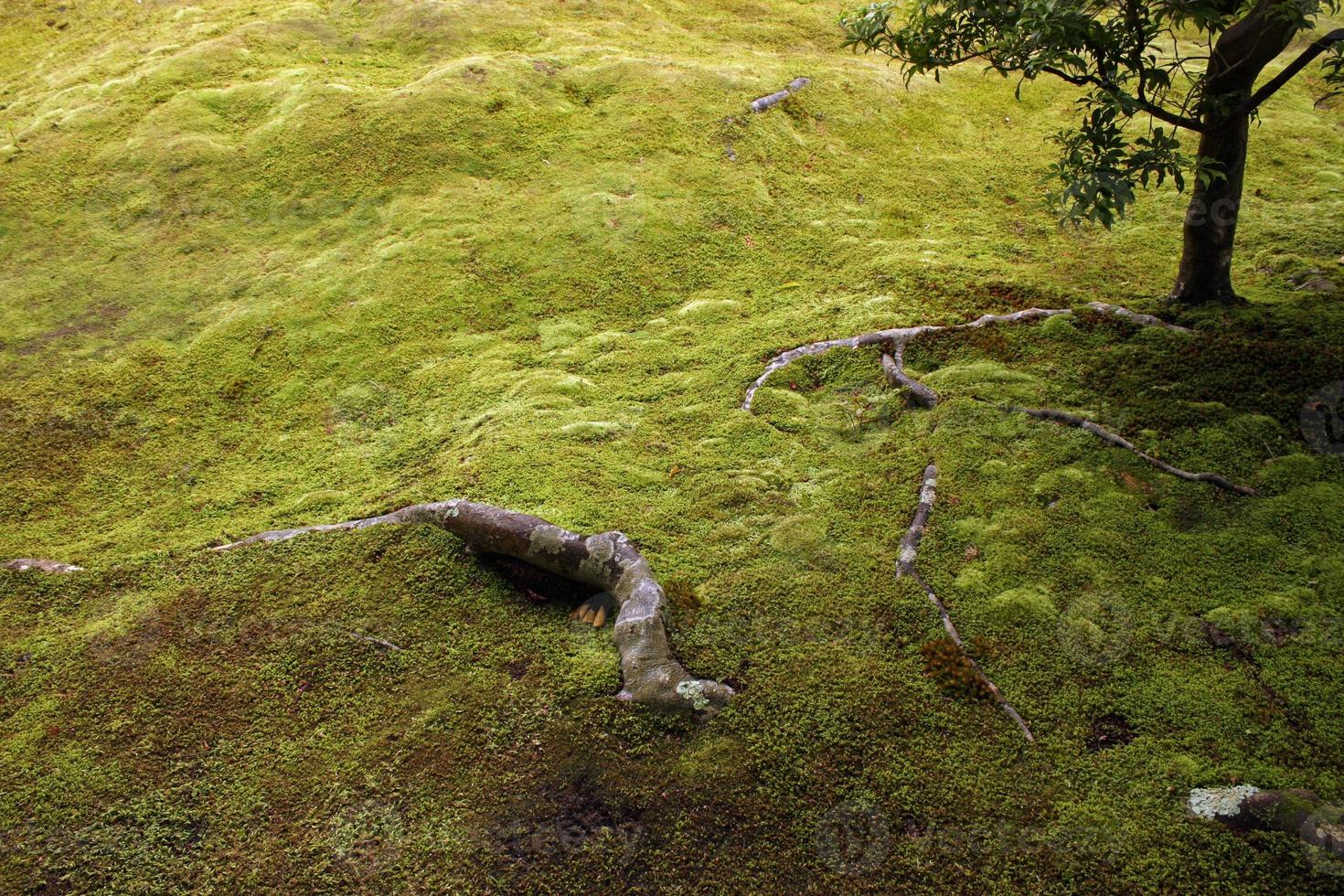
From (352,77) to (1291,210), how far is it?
20361 millimetres

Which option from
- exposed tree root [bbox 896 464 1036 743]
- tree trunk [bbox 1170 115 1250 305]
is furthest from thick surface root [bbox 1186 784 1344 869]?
tree trunk [bbox 1170 115 1250 305]

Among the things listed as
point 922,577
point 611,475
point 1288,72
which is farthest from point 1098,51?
point 611,475

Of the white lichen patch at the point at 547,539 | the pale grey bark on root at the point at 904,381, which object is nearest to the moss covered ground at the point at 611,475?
the pale grey bark on root at the point at 904,381

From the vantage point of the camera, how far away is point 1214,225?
1098cm

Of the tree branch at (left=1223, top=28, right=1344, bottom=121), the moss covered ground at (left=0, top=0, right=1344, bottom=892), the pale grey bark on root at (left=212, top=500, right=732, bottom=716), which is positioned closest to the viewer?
the moss covered ground at (left=0, top=0, right=1344, bottom=892)

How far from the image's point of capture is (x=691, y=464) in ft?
34.2

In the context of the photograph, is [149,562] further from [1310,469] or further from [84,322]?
[1310,469]

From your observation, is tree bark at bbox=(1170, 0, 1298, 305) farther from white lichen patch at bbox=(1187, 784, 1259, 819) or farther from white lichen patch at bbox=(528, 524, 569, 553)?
white lichen patch at bbox=(528, 524, 569, 553)

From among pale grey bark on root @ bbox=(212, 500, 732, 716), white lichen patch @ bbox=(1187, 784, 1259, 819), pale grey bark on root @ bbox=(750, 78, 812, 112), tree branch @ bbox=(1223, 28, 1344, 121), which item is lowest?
white lichen patch @ bbox=(1187, 784, 1259, 819)

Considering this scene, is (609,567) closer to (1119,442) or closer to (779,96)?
(1119,442)

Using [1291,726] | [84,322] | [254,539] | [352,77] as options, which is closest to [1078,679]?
[1291,726]

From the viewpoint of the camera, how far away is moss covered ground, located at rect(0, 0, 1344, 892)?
629 centimetres

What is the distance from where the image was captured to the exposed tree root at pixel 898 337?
11.5 m

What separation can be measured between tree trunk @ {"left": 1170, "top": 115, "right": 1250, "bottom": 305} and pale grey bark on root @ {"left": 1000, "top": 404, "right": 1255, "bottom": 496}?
3.50 meters
